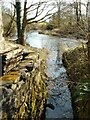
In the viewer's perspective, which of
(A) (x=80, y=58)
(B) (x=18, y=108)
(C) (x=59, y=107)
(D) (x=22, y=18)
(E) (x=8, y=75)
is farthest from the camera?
(D) (x=22, y=18)

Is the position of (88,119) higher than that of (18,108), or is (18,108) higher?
(18,108)

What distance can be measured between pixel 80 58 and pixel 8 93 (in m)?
Answer: 6.00

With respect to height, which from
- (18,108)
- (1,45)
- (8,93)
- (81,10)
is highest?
(81,10)

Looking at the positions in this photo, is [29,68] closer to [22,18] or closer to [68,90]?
[68,90]

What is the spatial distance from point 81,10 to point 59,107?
4.18m

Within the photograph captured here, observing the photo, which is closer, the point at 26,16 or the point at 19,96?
the point at 19,96

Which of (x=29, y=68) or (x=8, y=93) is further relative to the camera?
(x=29, y=68)

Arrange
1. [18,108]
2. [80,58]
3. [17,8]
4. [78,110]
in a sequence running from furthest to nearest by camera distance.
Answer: [17,8], [80,58], [78,110], [18,108]

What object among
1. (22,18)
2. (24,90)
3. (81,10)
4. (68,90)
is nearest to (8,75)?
(24,90)

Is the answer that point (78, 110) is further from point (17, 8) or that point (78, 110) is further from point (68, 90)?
point (17, 8)

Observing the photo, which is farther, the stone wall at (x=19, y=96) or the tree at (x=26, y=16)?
the tree at (x=26, y=16)

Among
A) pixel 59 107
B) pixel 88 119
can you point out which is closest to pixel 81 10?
pixel 59 107

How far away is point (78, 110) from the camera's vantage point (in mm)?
7832

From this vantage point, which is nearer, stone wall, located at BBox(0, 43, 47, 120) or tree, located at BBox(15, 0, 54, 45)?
stone wall, located at BBox(0, 43, 47, 120)
